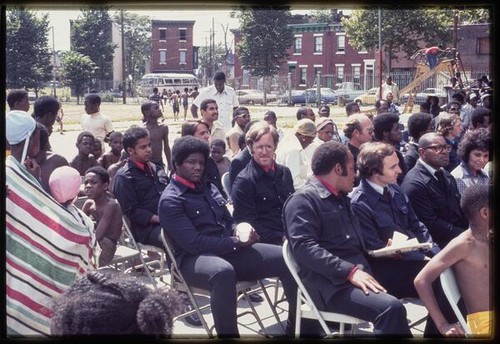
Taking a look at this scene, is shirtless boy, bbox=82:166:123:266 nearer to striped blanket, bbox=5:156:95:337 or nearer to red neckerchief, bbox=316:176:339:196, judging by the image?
striped blanket, bbox=5:156:95:337

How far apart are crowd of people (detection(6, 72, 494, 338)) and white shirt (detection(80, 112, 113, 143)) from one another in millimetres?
1681

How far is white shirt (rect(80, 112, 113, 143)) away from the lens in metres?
8.33

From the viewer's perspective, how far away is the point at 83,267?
3332 millimetres

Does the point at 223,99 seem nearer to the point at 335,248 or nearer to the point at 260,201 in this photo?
the point at 260,201

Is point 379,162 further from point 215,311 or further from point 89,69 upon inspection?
point 89,69

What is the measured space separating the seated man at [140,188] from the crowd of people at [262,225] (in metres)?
0.01

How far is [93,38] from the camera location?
54969 mm

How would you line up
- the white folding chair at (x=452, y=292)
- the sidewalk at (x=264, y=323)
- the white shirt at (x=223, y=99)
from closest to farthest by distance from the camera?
the white folding chair at (x=452, y=292) < the sidewalk at (x=264, y=323) < the white shirt at (x=223, y=99)

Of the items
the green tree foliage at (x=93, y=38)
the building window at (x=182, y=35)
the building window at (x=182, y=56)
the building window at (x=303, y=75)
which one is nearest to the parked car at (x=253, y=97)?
the building window at (x=303, y=75)

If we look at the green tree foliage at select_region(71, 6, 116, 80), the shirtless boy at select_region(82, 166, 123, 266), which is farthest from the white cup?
the green tree foliage at select_region(71, 6, 116, 80)

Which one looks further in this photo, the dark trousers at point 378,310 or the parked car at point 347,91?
the parked car at point 347,91

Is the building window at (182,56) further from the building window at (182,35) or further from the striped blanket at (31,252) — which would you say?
the striped blanket at (31,252)

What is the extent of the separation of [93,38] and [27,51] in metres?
10.9

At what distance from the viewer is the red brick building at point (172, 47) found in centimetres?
7569
